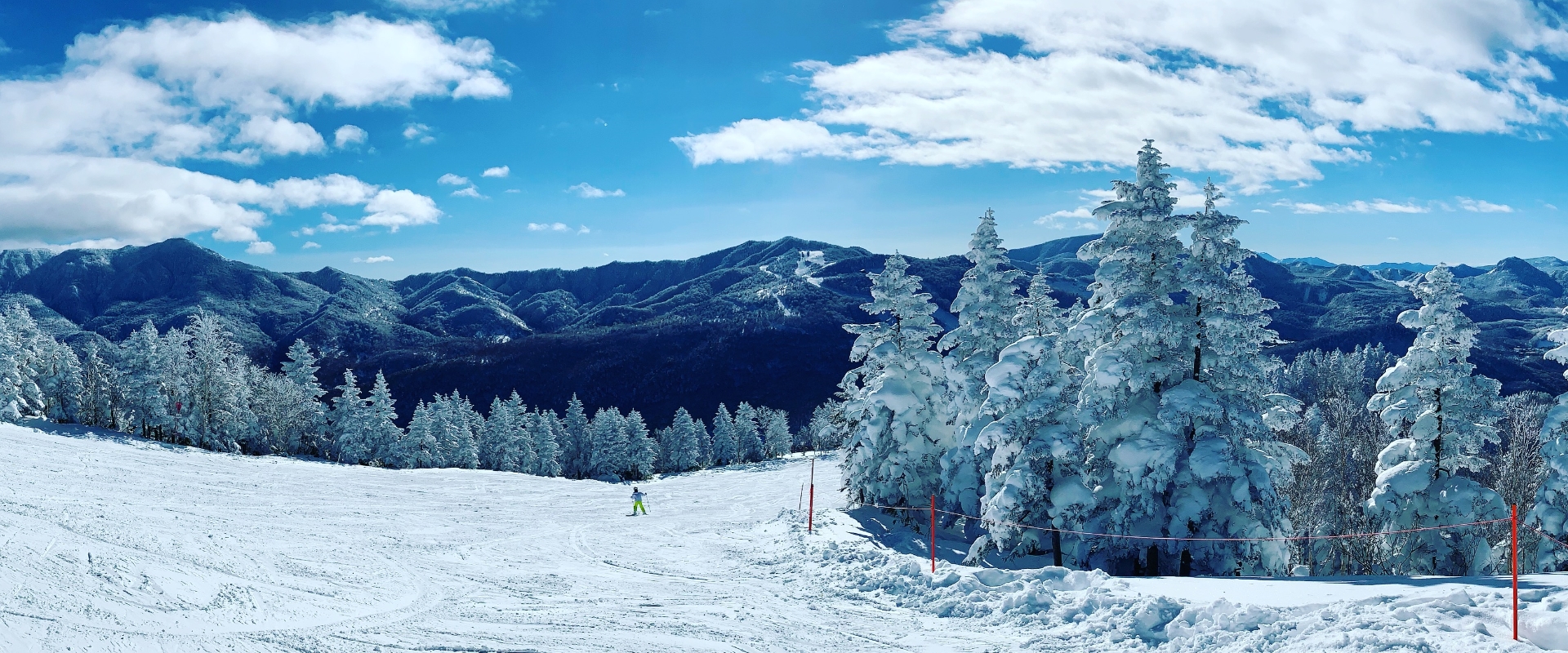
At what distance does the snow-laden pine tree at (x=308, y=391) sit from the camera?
206 ft

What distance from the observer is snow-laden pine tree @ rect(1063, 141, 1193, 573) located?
18.2 metres

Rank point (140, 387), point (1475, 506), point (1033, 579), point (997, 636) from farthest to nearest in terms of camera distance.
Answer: point (140, 387)
point (1475, 506)
point (1033, 579)
point (997, 636)

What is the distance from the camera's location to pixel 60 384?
60.2 metres

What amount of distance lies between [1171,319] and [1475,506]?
12491mm

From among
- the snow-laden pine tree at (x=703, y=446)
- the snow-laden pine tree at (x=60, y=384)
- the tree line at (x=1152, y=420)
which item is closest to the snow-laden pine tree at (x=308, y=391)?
the snow-laden pine tree at (x=60, y=384)

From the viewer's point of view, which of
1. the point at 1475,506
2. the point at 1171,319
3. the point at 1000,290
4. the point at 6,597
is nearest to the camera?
the point at 6,597

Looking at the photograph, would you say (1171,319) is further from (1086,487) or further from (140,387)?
(140,387)

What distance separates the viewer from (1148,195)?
18844mm

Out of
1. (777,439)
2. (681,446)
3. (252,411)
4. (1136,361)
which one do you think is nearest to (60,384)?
(252,411)

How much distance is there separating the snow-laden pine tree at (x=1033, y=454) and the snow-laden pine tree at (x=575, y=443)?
236 feet

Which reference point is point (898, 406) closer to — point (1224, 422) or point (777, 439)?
point (1224, 422)

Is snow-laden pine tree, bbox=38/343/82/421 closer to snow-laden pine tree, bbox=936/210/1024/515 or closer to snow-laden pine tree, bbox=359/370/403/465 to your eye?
snow-laden pine tree, bbox=359/370/403/465

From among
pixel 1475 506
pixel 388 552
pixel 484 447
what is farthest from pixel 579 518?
pixel 484 447

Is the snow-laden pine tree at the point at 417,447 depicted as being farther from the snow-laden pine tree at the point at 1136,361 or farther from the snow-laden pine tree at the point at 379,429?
the snow-laden pine tree at the point at 1136,361
